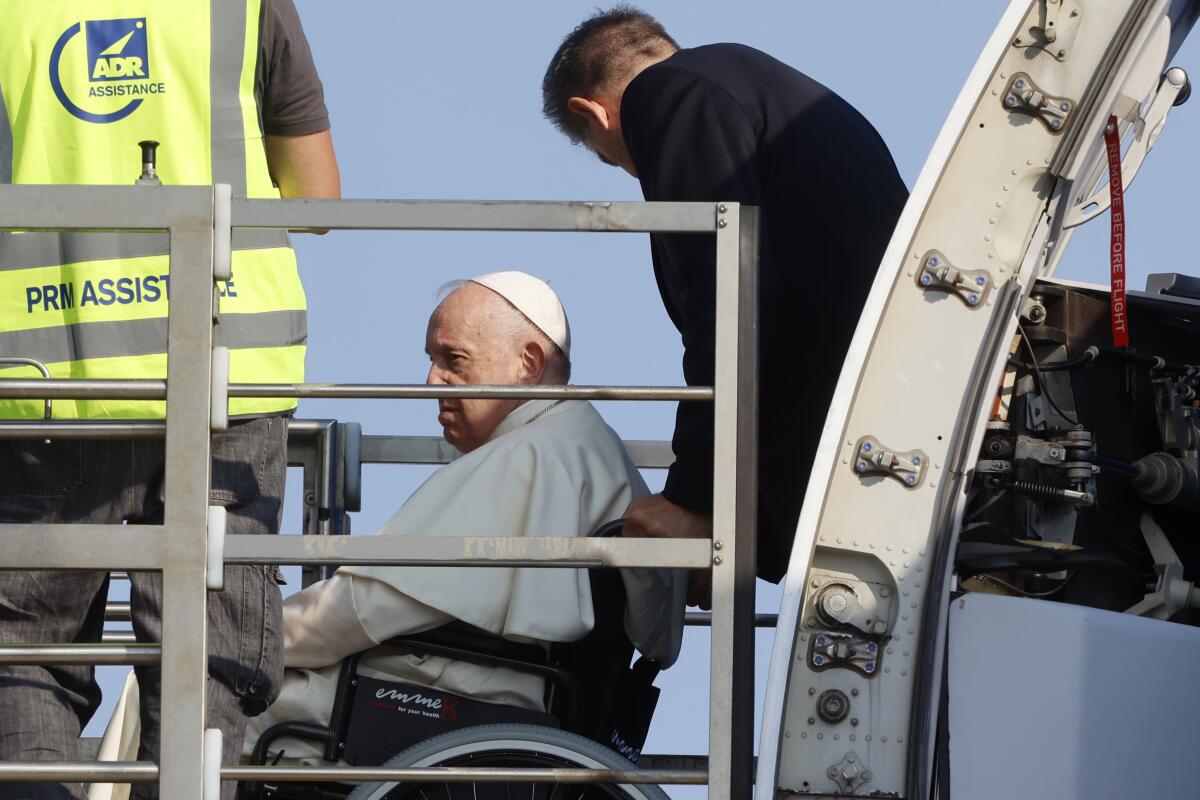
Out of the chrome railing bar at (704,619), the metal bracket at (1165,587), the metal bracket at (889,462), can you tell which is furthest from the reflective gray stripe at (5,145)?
the metal bracket at (1165,587)

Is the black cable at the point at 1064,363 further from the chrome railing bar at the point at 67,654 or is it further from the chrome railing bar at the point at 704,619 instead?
the chrome railing bar at the point at 67,654

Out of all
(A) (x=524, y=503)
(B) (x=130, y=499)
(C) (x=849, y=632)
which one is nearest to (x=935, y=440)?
(C) (x=849, y=632)

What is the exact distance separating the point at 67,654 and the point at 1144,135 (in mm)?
2070

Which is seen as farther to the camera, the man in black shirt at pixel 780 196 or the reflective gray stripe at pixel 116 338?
the man in black shirt at pixel 780 196

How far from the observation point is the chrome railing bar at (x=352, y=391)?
8.90 feet

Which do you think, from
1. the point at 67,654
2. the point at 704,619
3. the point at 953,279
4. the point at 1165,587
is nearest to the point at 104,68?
the point at 67,654

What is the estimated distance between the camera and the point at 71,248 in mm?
3193

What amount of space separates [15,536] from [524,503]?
54.1 inches

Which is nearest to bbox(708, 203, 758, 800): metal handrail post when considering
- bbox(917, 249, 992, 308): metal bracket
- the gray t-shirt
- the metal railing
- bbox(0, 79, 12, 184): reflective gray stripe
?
the metal railing

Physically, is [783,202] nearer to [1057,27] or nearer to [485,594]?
[1057,27]

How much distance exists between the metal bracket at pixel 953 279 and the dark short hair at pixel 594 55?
58.1 inches

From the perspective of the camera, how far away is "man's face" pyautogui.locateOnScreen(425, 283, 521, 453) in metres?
4.29

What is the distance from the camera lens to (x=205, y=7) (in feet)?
10.7

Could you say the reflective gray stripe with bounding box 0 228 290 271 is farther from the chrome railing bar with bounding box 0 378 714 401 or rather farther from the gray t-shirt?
the chrome railing bar with bounding box 0 378 714 401
